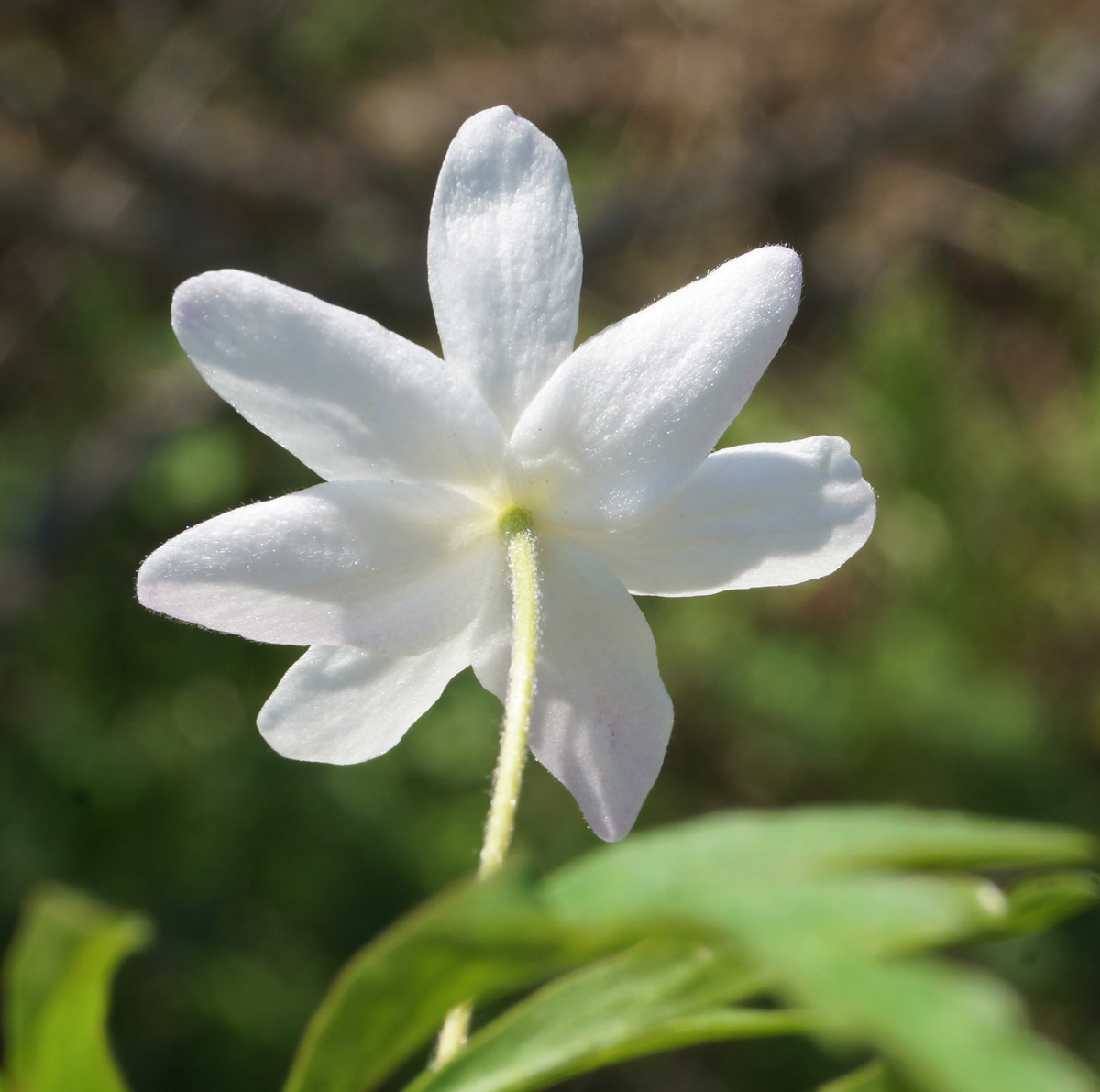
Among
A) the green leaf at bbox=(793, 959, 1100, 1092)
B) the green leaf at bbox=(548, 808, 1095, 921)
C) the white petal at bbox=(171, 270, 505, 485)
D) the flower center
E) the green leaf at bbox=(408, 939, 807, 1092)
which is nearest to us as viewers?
the green leaf at bbox=(793, 959, 1100, 1092)

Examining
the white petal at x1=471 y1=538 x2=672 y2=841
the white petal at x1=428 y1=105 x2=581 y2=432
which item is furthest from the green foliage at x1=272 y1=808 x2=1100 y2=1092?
the white petal at x1=428 y1=105 x2=581 y2=432

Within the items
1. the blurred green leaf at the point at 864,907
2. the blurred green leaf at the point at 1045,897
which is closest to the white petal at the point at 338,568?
the blurred green leaf at the point at 864,907

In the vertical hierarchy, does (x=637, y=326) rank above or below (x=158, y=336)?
above

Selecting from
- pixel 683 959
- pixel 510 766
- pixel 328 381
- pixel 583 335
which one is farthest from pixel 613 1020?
pixel 583 335

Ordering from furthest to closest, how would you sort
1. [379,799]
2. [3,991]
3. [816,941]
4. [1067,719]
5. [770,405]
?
[770,405] → [1067,719] → [379,799] → [3,991] → [816,941]

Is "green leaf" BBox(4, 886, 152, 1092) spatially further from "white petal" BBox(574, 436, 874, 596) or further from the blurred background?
the blurred background

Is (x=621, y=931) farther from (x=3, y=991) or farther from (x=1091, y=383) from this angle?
(x=1091, y=383)

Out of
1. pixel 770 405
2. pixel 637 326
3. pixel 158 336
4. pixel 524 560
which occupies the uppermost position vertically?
pixel 637 326

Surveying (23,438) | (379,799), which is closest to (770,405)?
(379,799)
